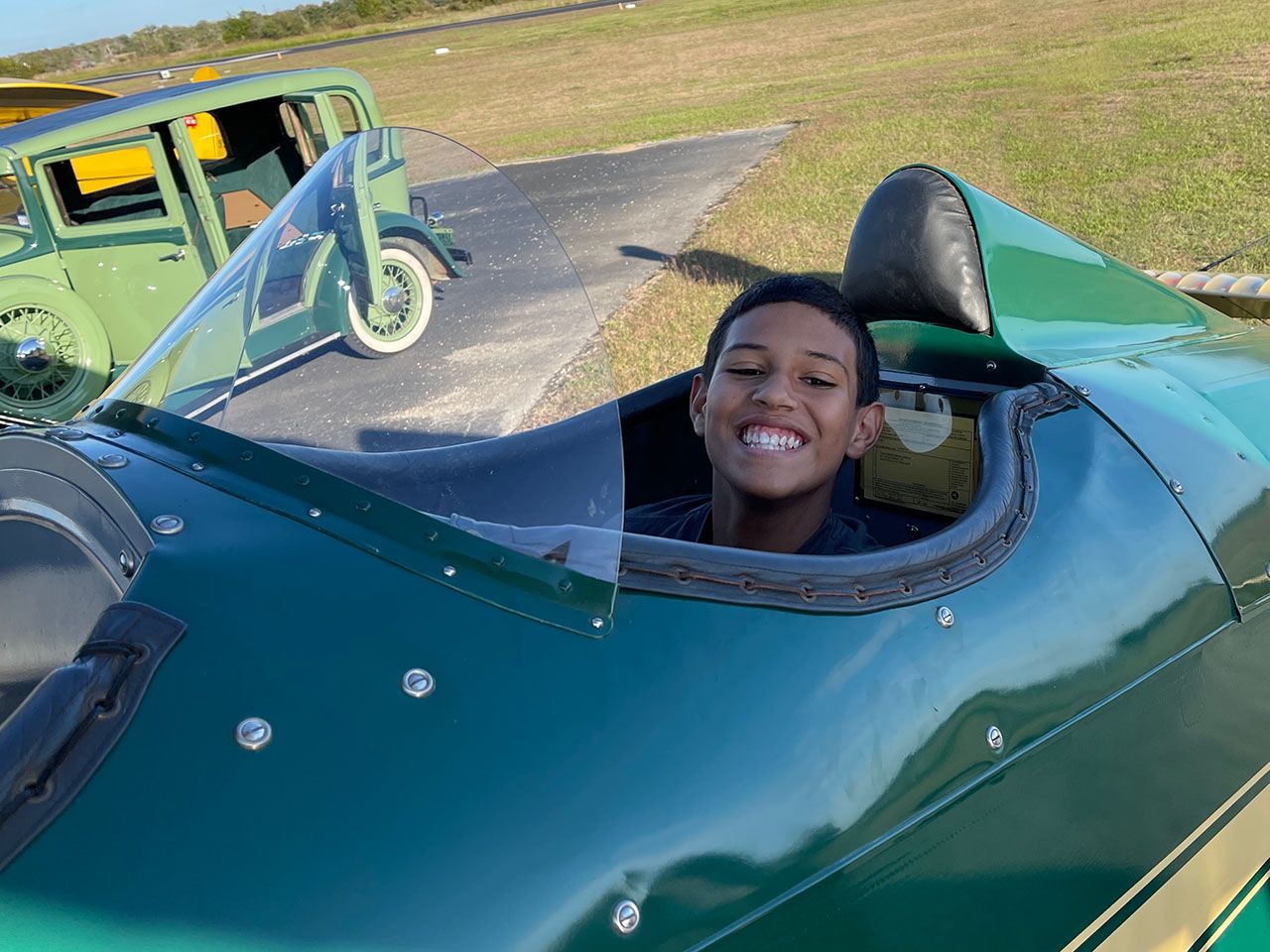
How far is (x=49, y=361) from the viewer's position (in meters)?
6.04

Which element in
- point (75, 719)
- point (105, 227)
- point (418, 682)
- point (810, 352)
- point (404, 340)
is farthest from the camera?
point (105, 227)

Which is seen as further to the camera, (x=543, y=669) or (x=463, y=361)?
(x=463, y=361)

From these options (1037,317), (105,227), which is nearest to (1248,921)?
(1037,317)

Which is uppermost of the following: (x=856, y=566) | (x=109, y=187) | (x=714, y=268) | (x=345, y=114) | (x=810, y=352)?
(x=345, y=114)

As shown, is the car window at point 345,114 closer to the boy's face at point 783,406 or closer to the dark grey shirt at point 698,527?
the dark grey shirt at point 698,527

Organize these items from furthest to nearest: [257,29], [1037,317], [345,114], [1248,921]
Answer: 1. [257,29]
2. [345,114]
3. [1037,317]
4. [1248,921]

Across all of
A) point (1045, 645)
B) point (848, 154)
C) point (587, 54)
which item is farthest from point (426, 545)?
point (587, 54)

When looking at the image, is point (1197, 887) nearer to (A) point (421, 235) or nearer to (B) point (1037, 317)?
(B) point (1037, 317)

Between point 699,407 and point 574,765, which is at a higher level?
point 699,407

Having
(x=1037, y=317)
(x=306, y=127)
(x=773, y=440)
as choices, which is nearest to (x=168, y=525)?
(x=773, y=440)

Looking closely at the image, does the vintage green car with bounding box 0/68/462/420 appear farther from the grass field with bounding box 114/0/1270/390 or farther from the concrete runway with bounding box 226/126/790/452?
the concrete runway with bounding box 226/126/790/452

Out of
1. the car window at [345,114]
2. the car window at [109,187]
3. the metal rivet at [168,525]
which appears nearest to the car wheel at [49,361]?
the car window at [109,187]

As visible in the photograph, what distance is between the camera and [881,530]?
237 cm

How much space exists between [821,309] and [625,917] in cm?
122
